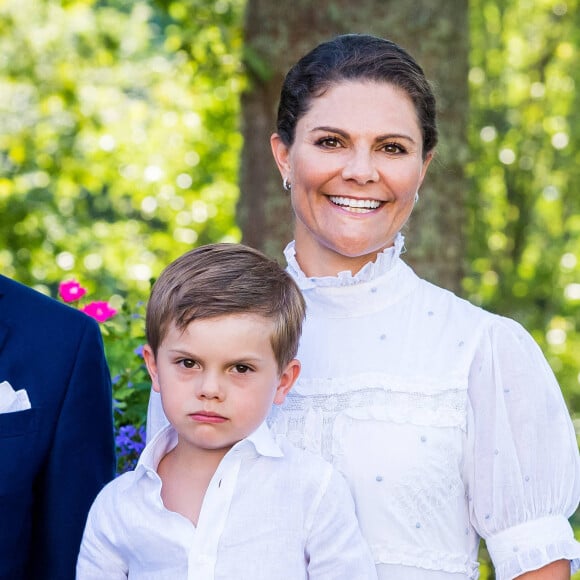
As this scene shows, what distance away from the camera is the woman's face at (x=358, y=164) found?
2.51m

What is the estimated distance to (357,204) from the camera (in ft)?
8.34

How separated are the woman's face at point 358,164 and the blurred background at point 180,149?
163 inches

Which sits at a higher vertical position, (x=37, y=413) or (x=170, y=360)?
(x=170, y=360)

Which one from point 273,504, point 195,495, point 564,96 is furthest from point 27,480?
point 564,96

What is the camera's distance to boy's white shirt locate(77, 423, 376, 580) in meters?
2.27

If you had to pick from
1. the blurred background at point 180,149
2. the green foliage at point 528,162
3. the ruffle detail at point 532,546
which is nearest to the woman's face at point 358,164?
the ruffle detail at point 532,546

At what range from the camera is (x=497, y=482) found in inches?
94.0

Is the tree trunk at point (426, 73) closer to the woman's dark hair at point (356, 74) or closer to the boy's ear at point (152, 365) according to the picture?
the woman's dark hair at point (356, 74)

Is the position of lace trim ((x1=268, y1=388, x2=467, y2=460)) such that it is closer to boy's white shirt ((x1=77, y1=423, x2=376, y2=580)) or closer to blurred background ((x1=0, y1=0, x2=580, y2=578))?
boy's white shirt ((x1=77, y1=423, x2=376, y2=580))

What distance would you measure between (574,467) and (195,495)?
0.82 meters

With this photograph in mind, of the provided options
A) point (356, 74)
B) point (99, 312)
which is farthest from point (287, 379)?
point (99, 312)

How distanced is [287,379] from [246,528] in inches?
13.3

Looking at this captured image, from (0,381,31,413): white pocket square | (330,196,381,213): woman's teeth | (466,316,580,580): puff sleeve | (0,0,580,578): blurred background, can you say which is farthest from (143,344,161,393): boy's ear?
(0,0,580,578): blurred background

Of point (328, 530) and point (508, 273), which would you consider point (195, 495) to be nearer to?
point (328, 530)
